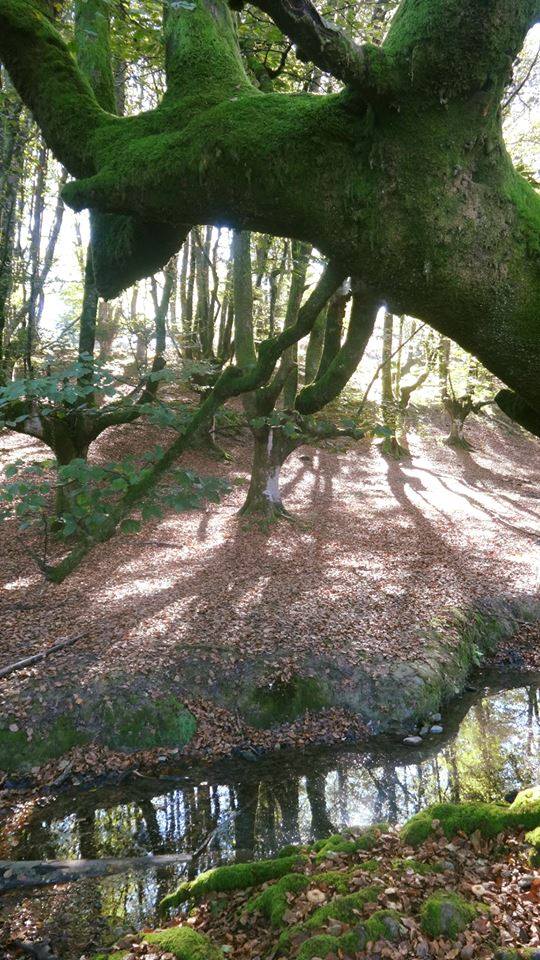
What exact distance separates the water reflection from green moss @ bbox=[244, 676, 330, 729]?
60cm

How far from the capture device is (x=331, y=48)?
2.02 metres

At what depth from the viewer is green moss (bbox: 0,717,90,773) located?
6.74 metres

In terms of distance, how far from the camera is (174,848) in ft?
18.9

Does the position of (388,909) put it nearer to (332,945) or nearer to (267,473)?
(332,945)

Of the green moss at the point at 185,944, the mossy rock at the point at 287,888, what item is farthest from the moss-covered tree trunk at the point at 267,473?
the green moss at the point at 185,944

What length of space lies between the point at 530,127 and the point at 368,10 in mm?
7702

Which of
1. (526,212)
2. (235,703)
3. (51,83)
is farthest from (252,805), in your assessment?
(51,83)

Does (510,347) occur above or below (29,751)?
above

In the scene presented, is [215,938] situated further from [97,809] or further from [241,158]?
[241,158]

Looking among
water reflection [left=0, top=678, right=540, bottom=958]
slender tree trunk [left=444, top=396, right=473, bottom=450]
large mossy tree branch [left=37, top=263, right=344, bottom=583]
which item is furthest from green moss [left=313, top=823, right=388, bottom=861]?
slender tree trunk [left=444, top=396, right=473, bottom=450]

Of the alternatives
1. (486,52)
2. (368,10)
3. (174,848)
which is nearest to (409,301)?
(486,52)

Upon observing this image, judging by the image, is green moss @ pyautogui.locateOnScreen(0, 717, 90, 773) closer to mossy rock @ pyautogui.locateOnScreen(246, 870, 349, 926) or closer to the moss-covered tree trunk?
mossy rock @ pyautogui.locateOnScreen(246, 870, 349, 926)

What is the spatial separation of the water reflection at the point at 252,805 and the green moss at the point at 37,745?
0.67 metres

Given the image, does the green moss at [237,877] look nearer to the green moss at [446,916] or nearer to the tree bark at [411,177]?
the green moss at [446,916]
